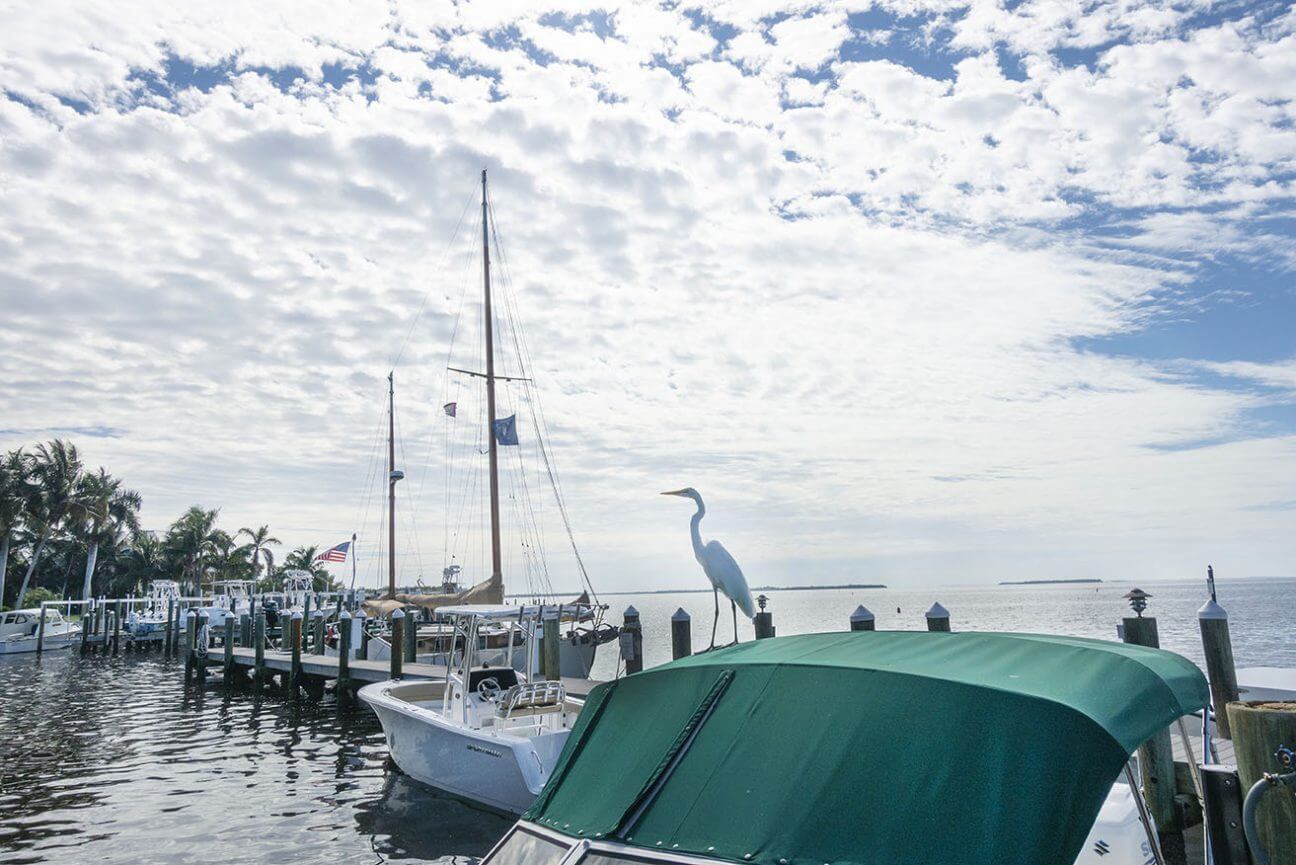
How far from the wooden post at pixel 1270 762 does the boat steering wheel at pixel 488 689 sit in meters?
10.2

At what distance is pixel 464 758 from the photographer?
11891mm

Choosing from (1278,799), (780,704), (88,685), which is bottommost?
(88,685)

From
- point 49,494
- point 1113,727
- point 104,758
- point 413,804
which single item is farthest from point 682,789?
point 49,494

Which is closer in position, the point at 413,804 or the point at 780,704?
the point at 780,704

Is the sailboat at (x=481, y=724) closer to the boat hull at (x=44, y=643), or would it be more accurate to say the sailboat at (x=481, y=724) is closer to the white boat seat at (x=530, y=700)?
the white boat seat at (x=530, y=700)

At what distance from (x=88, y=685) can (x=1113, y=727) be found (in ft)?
118

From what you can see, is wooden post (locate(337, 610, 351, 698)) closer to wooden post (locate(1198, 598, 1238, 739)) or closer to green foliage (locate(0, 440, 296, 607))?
wooden post (locate(1198, 598, 1238, 739))

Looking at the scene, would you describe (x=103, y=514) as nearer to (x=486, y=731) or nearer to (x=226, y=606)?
(x=226, y=606)

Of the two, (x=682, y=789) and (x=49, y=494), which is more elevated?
(x=49, y=494)

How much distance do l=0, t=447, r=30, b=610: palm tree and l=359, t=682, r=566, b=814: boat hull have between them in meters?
53.7

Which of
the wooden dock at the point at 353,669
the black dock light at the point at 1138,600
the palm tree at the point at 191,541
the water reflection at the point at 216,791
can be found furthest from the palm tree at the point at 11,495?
the black dock light at the point at 1138,600

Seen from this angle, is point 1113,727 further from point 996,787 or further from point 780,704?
point 780,704

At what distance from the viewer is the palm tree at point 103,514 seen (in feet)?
196

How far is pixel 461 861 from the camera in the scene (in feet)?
34.0
